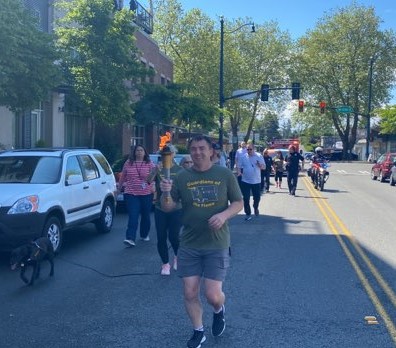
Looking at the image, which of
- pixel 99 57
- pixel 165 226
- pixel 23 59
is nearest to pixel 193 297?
pixel 165 226

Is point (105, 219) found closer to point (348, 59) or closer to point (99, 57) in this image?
point (99, 57)

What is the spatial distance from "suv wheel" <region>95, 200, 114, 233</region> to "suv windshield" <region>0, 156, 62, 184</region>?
1.91 m

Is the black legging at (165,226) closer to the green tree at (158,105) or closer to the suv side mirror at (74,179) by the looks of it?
the suv side mirror at (74,179)

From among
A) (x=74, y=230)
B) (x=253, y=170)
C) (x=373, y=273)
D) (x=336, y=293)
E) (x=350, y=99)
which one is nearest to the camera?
(x=336, y=293)

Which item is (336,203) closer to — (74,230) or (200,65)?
(74,230)

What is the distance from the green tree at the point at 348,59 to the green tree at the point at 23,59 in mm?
55328

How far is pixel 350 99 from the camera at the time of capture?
6769 centimetres

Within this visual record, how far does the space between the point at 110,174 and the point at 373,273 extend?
5.90 m

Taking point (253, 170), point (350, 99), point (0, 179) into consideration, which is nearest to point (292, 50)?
point (350, 99)

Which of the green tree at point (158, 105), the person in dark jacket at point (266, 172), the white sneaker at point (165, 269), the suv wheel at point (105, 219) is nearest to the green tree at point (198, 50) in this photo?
the green tree at point (158, 105)

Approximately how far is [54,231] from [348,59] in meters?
61.1

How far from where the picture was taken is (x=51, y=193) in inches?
352

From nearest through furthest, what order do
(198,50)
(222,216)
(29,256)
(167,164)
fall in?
1. (222,216)
2. (167,164)
3. (29,256)
4. (198,50)

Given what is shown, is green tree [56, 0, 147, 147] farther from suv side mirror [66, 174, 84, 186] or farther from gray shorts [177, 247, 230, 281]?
gray shorts [177, 247, 230, 281]
